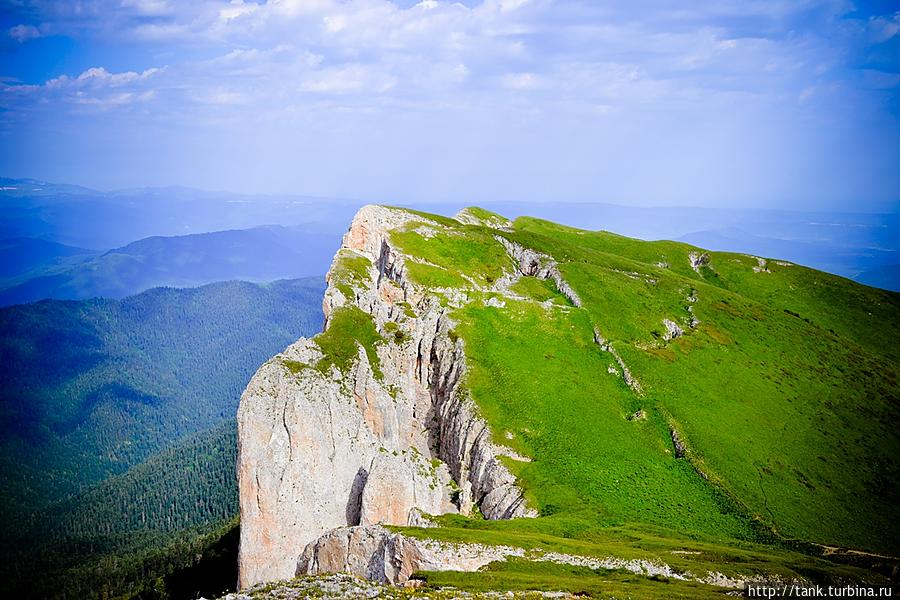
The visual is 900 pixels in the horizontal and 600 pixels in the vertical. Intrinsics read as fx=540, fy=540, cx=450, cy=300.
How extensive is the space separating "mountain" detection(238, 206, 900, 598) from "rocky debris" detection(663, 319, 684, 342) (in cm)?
50

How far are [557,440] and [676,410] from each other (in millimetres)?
16475

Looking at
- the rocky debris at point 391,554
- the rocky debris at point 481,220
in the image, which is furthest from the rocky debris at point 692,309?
the rocky debris at point 391,554

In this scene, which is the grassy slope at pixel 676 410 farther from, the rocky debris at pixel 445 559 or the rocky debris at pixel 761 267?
the rocky debris at pixel 761 267

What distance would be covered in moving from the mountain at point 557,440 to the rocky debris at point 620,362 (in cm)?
22

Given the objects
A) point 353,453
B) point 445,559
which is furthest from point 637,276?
point 445,559

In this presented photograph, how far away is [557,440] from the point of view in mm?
56719

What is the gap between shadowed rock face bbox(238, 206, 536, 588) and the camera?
5088 centimetres

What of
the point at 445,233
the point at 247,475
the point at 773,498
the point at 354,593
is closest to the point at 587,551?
the point at 354,593

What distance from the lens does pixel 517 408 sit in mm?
59625

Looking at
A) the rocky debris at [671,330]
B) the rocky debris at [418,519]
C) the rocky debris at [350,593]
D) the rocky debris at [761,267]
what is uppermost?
the rocky debris at [761,267]

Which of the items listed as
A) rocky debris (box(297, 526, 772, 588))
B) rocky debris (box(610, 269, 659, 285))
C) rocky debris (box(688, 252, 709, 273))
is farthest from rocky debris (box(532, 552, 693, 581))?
rocky debris (box(688, 252, 709, 273))

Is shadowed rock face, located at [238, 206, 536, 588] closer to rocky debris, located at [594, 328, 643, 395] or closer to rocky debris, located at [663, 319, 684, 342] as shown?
rocky debris, located at [594, 328, 643, 395]

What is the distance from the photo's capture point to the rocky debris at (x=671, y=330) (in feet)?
255

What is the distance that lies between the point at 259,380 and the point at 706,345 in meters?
59.9
